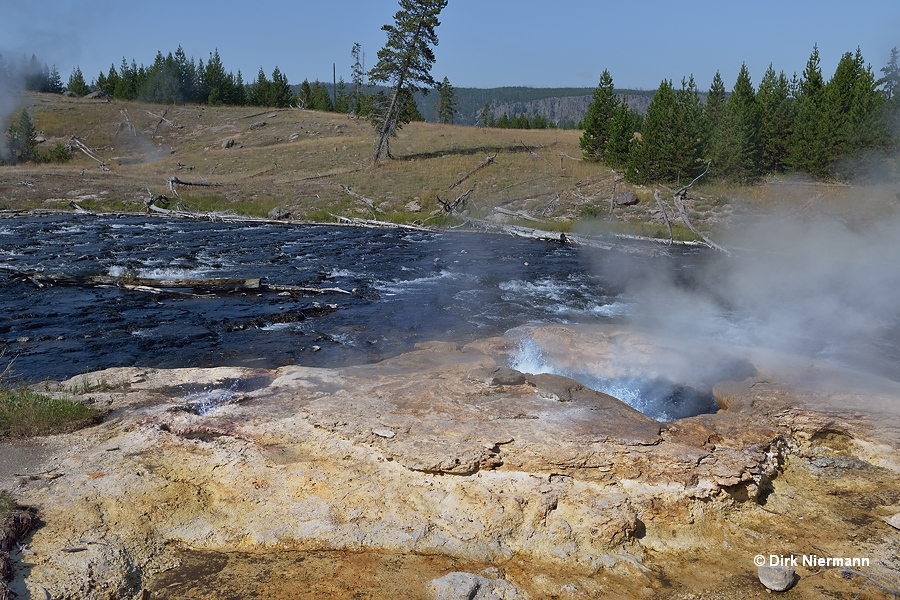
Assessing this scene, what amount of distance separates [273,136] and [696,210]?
33562mm

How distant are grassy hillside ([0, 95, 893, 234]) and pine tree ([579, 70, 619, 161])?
132 centimetres

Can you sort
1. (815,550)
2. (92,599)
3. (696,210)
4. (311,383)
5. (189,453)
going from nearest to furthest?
(92,599) < (815,550) < (189,453) < (311,383) < (696,210)

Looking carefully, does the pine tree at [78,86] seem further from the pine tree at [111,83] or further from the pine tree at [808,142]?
the pine tree at [808,142]

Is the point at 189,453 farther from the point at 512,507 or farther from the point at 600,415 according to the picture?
the point at 600,415

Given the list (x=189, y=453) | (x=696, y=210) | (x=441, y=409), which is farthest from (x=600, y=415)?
(x=696, y=210)

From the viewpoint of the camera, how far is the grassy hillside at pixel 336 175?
1010 inches

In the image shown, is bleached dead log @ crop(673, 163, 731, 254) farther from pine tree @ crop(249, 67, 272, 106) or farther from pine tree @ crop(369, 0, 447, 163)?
pine tree @ crop(249, 67, 272, 106)

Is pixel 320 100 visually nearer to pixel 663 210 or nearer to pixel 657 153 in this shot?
pixel 657 153

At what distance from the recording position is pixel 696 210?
24188mm

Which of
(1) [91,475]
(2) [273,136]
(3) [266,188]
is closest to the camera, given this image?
(1) [91,475]

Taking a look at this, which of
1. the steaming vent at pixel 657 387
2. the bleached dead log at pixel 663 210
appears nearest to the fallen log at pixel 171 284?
the steaming vent at pixel 657 387

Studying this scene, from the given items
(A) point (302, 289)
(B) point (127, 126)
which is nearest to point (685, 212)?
(A) point (302, 289)

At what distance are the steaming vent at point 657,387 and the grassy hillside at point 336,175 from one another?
15.2m

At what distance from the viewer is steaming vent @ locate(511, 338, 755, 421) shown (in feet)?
23.6
